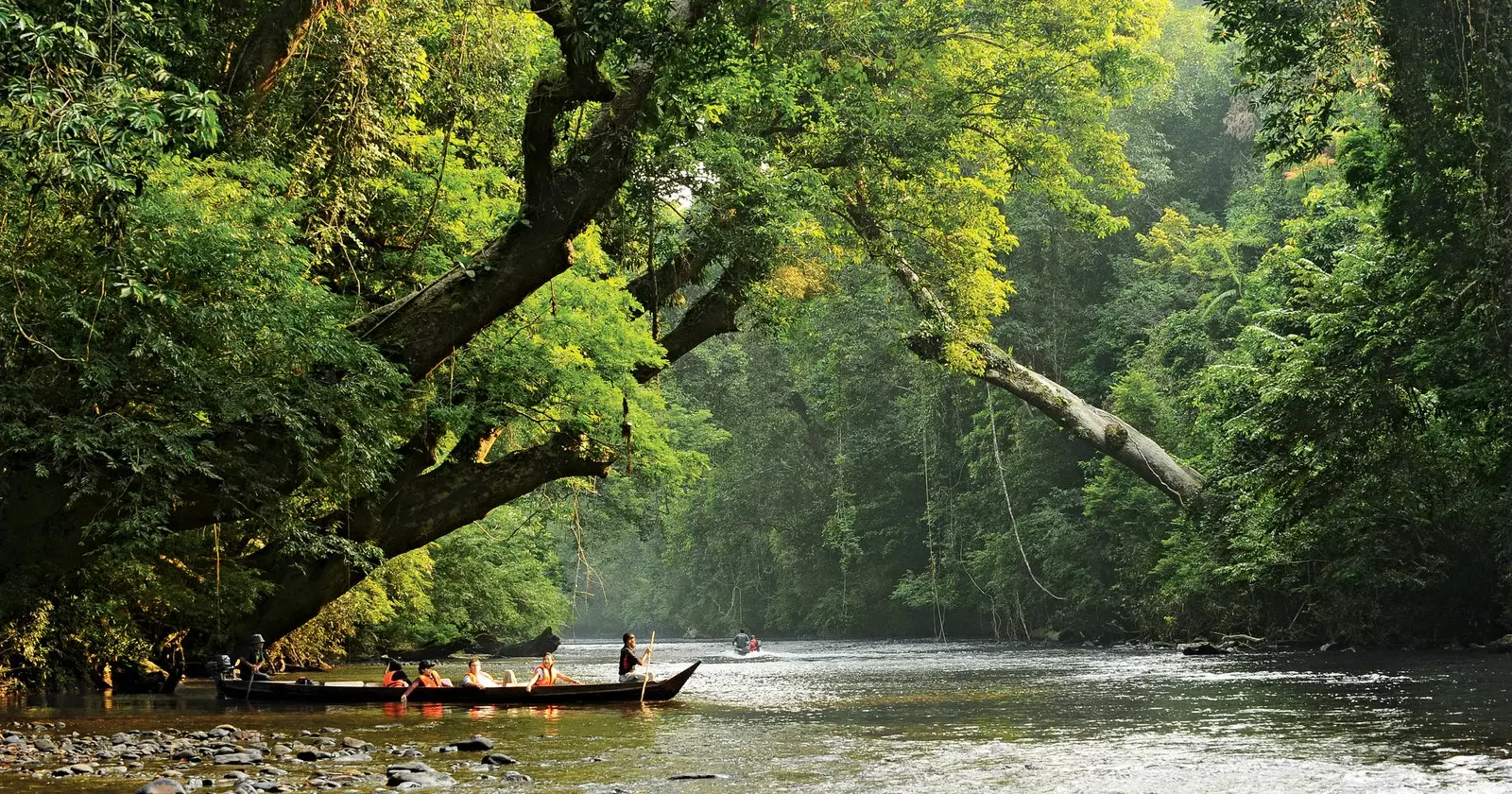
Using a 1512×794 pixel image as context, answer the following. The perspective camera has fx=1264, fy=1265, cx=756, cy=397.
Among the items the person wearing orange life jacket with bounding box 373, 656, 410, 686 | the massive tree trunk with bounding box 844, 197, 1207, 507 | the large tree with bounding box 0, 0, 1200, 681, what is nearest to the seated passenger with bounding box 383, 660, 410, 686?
the person wearing orange life jacket with bounding box 373, 656, 410, 686

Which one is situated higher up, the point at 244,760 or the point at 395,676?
the point at 395,676

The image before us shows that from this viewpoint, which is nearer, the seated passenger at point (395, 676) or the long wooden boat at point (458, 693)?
the long wooden boat at point (458, 693)

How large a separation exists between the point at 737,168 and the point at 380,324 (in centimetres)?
621

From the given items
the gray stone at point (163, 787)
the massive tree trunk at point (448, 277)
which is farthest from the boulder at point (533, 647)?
the gray stone at point (163, 787)

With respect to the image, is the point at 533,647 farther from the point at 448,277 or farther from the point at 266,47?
the point at 266,47

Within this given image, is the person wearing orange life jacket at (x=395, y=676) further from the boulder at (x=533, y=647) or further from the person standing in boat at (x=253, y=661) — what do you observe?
the boulder at (x=533, y=647)

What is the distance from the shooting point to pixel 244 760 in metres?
9.83

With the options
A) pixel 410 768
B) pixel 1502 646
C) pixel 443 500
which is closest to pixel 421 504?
pixel 443 500

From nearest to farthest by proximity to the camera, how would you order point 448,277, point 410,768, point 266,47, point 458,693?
point 410,768
point 266,47
point 448,277
point 458,693

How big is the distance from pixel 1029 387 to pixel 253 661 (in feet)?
50.8

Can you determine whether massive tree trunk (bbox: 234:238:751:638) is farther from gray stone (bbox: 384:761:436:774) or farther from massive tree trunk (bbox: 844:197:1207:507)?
massive tree trunk (bbox: 844:197:1207:507)

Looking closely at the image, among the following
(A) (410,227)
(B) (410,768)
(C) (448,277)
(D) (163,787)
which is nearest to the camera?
(D) (163,787)

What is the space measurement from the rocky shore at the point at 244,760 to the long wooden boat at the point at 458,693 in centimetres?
404

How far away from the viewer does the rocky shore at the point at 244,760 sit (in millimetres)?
8523
